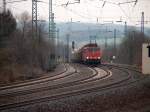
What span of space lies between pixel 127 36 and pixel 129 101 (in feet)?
185

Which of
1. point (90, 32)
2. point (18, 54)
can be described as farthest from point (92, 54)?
point (90, 32)

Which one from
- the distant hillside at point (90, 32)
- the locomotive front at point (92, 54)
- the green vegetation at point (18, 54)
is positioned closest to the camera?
A: the green vegetation at point (18, 54)

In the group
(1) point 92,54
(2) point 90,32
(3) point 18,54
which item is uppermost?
(2) point 90,32

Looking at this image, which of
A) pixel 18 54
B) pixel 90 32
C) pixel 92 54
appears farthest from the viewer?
pixel 90 32

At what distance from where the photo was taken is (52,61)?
4944 centimetres

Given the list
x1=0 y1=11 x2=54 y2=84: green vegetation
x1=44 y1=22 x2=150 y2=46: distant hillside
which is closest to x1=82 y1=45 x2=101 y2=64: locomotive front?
x1=0 y1=11 x2=54 y2=84: green vegetation

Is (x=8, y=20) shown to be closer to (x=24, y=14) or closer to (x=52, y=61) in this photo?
(x=52, y=61)

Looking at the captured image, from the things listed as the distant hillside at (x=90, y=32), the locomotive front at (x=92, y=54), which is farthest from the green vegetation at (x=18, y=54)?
the distant hillside at (x=90, y=32)

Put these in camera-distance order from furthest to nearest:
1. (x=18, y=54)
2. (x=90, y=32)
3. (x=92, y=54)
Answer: (x=90, y=32)
(x=92, y=54)
(x=18, y=54)

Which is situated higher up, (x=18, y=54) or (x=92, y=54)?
(x=18, y=54)

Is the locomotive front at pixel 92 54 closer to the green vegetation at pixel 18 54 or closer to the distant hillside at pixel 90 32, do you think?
the green vegetation at pixel 18 54

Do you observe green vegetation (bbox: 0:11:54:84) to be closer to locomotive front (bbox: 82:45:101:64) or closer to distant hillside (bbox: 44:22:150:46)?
locomotive front (bbox: 82:45:101:64)

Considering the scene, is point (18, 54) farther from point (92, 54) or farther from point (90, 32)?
point (90, 32)

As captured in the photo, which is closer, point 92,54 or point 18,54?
point 18,54
